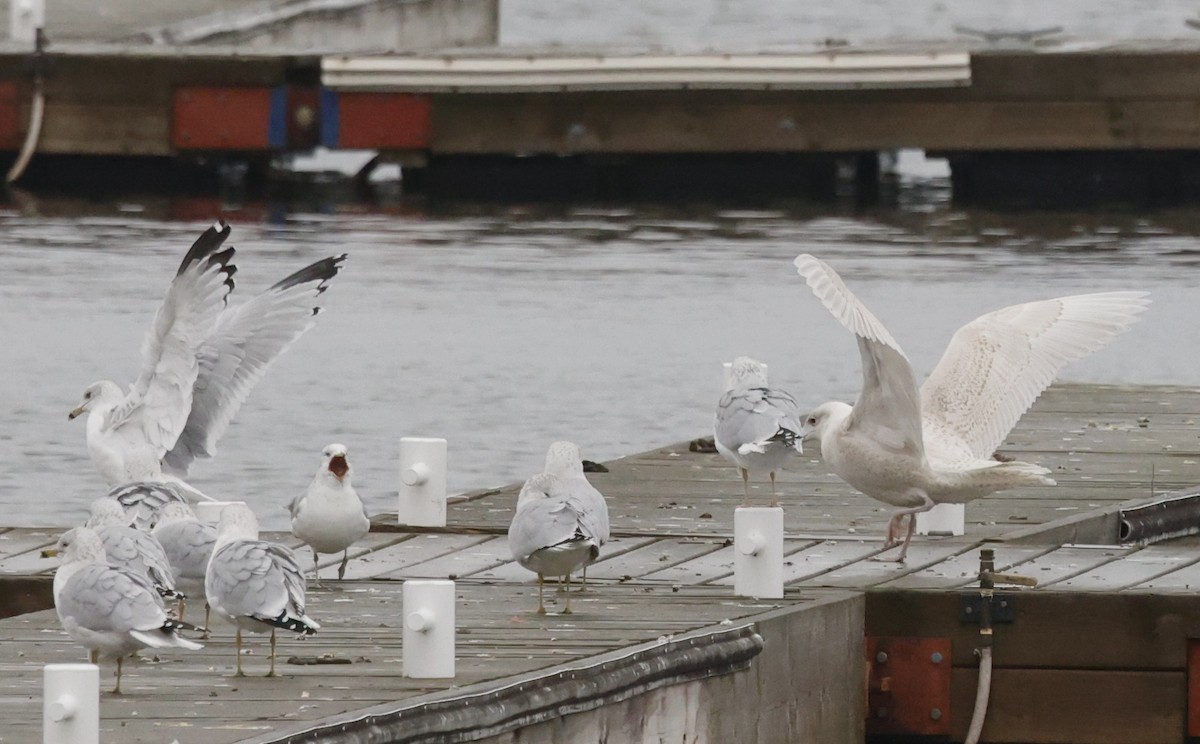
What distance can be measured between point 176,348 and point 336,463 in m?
2.31

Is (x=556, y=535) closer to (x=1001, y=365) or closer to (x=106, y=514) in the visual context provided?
(x=106, y=514)

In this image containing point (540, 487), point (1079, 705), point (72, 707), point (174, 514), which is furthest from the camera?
point (1079, 705)

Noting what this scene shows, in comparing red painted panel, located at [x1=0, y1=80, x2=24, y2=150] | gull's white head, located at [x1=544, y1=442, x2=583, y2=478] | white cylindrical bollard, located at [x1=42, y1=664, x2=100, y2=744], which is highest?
red painted panel, located at [x1=0, y1=80, x2=24, y2=150]

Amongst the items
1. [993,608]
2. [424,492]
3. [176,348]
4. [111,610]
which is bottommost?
[993,608]

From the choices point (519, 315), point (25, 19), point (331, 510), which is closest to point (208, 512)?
point (331, 510)

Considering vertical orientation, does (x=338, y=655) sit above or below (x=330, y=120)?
below

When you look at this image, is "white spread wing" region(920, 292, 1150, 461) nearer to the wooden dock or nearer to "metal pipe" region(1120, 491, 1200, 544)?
the wooden dock

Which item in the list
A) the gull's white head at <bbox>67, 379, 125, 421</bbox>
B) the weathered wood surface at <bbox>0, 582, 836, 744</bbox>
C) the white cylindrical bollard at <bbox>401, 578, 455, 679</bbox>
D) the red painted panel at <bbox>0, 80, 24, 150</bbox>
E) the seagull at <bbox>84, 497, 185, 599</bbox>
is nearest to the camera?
the weathered wood surface at <bbox>0, 582, 836, 744</bbox>

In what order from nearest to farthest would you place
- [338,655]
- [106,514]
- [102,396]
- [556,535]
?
1. [338,655]
2. [106,514]
3. [556,535]
4. [102,396]

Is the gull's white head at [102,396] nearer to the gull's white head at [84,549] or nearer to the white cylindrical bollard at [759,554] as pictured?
the white cylindrical bollard at [759,554]

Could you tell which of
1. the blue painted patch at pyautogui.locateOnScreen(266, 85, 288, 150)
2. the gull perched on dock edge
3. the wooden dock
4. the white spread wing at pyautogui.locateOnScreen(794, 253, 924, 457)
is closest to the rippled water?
the blue painted patch at pyautogui.locateOnScreen(266, 85, 288, 150)

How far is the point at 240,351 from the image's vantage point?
11.2m

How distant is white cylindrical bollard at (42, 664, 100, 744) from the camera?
6219mm

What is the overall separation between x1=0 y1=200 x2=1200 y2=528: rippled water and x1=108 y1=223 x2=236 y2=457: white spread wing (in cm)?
363
